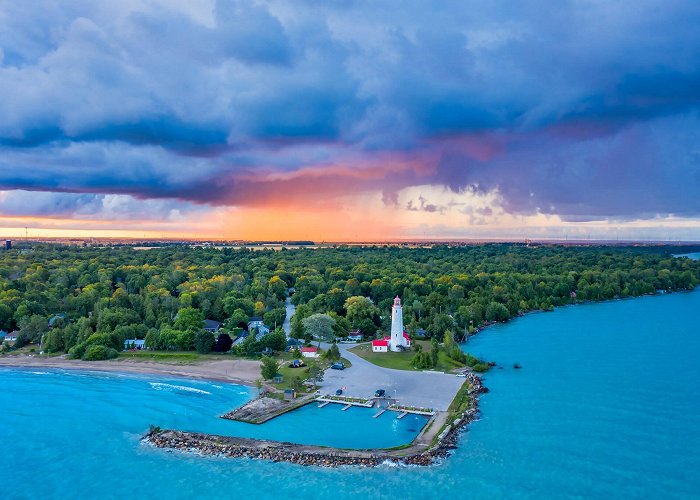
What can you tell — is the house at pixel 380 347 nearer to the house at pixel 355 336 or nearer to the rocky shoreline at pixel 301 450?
the house at pixel 355 336

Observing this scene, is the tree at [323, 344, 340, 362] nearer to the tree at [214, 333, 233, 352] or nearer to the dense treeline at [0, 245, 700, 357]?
the dense treeline at [0, 245, 700, 357]

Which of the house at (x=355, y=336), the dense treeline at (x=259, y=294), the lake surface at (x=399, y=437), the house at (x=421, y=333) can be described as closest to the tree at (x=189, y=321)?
the dense treeline at (x=259, y=294)

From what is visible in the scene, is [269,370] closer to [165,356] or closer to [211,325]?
[165,356]

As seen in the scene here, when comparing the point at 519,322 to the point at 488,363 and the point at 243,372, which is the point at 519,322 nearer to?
the point at 488,363

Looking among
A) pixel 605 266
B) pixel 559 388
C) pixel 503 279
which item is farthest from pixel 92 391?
pixel 605 266

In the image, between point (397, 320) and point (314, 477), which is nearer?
point (314, 477)

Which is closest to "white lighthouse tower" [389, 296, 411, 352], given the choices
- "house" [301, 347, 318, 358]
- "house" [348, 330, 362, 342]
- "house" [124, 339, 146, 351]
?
"house" [348, 330, 362, 342]
